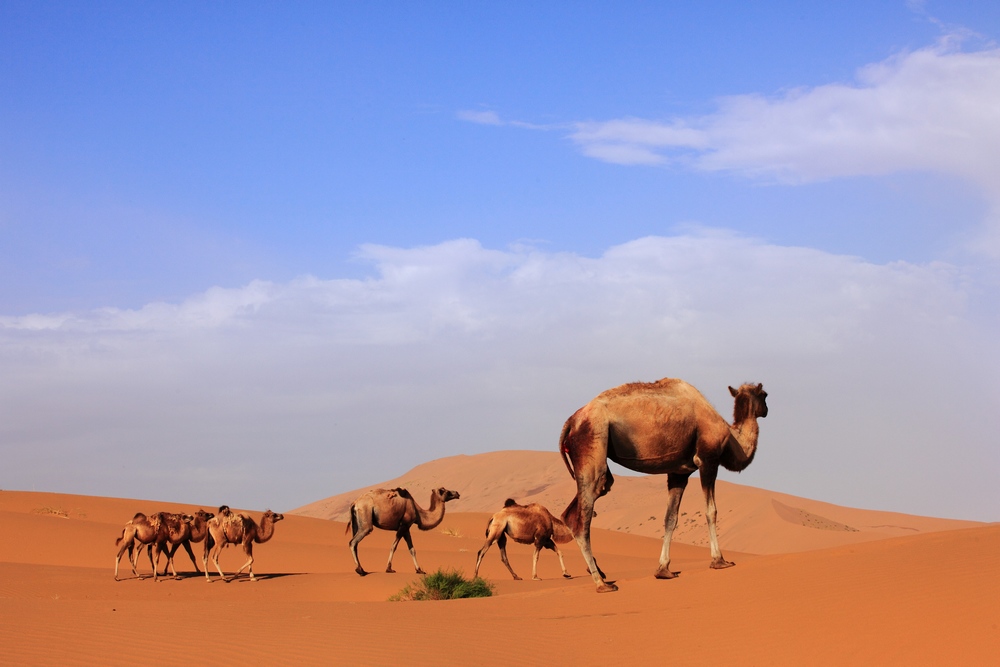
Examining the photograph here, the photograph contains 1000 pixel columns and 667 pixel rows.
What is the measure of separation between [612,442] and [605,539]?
26.1 m

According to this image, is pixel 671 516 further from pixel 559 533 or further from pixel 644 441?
pixel 559 533

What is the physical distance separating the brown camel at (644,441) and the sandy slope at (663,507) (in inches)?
984

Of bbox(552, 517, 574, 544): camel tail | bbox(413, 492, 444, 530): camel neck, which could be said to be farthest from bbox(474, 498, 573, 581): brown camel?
bbox(413, 492, 444, 530): camel neck

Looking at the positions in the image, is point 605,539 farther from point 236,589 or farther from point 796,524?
point 236,589

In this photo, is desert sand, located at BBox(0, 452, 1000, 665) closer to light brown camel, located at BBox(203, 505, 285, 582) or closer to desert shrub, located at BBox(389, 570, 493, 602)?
desert shrub, located at BBox(389, 570, 493, 602)

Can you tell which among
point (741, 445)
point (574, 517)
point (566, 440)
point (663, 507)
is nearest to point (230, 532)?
point (574, 517)

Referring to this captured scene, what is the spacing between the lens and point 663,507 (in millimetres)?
56531

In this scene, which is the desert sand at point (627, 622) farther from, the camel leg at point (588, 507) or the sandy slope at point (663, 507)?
the sandy slope at point (663, 507)

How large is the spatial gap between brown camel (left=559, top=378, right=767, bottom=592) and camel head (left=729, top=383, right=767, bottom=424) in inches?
23.8

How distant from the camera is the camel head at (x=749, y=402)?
1359 centimetres

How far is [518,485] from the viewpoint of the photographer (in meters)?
76.9

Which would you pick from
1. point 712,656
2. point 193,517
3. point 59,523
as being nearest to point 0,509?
point 59,523

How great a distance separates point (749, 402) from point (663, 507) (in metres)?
44.3

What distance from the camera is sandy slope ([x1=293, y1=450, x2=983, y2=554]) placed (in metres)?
43.1
